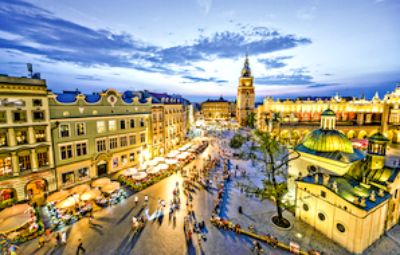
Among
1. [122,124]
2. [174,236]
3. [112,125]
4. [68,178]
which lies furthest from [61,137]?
[174,236]

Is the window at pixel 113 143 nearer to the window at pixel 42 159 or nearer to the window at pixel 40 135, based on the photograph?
the window at pixel 42 159

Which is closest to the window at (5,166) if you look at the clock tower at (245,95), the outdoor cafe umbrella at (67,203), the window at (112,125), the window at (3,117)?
the window at (3,117)

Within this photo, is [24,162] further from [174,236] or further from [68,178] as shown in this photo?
[174,236]

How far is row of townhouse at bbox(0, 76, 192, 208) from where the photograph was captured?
2191 cm

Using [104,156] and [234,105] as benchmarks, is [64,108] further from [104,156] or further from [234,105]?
[234,105]

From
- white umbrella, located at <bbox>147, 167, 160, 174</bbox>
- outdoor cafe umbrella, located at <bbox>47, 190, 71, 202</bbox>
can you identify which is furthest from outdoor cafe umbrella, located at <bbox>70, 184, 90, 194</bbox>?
white umbrella, located at <bbox>147, 167, 160, 174</bbox>

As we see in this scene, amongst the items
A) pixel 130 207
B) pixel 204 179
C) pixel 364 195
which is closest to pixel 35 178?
pixel 130 207

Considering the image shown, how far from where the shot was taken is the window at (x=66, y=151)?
26.4m

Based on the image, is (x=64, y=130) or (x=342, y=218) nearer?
(x=342, y=218)

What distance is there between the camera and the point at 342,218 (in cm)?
1691

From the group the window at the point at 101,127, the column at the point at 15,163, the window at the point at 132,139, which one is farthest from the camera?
the window at the point at 132,139

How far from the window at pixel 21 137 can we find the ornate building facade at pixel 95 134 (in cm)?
296

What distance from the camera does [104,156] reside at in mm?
31297

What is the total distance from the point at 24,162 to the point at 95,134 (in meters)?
9.25
